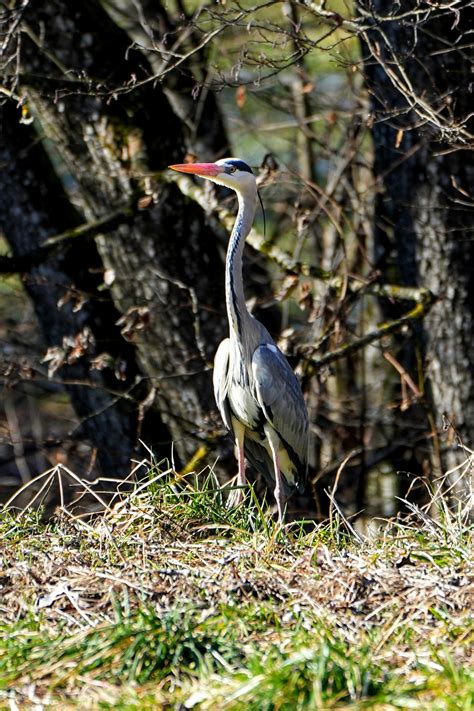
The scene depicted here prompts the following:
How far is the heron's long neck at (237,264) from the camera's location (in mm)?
5625

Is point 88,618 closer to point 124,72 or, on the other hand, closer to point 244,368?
point 244,368

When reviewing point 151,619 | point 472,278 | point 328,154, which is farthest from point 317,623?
point 328,154

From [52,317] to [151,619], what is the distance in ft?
13.5

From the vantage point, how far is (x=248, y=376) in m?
5.94

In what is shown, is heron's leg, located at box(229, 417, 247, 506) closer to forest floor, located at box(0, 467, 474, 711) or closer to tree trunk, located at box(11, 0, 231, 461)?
tree trunk, located at box(11, 0, 231, 461)

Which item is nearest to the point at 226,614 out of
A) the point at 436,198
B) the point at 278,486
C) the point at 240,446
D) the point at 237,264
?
the point at 278,486

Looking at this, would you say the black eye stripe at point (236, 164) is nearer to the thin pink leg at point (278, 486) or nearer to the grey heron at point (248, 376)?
the grey heron at point (248, 376)

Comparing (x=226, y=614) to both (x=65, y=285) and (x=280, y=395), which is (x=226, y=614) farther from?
(x=65, y=285)

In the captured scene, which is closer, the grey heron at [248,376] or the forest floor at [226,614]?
the forest floor at [226,614]

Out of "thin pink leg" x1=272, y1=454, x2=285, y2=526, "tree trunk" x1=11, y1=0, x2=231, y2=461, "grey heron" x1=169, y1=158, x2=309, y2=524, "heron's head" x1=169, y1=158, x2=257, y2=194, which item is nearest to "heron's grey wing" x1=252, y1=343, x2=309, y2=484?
"grey heron" x1=169, y1=158, x2=309, y2=524

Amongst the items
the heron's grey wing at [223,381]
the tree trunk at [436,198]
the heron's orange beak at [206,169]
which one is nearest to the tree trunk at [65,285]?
the heron's grey wing at [223,381]

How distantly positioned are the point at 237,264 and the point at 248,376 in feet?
2.19

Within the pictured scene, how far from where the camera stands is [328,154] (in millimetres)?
9133

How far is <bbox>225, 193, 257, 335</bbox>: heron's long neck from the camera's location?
5625 mm
